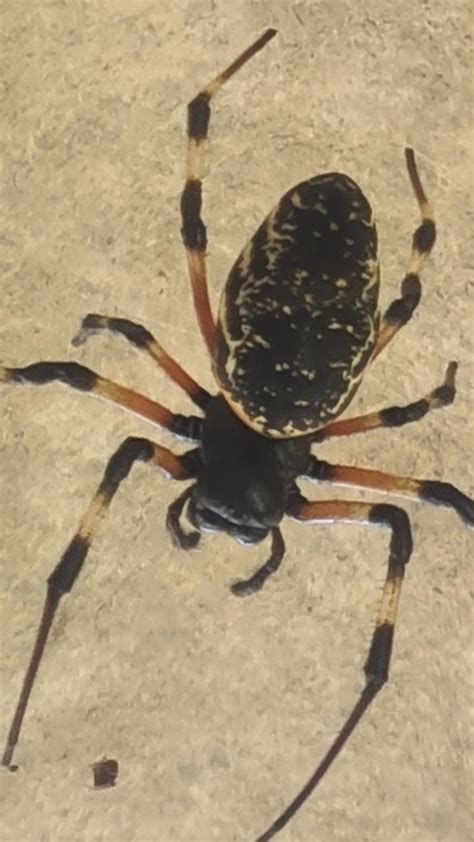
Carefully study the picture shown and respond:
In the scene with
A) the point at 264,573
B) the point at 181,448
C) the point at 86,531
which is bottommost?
the point at 181,448

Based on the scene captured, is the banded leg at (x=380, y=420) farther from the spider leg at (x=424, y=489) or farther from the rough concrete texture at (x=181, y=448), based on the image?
the rough concrete texture at (x=181, y=448)

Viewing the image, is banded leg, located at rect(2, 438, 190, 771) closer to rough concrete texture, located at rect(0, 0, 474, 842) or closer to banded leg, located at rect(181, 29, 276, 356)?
banded leg, located at rect(181, 29, 276, 356)

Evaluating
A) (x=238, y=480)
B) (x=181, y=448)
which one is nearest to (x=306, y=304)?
(x=238, y=480)

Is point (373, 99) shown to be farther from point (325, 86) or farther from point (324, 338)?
point (324, 338)

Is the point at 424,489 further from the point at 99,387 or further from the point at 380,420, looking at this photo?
the point at 99,387

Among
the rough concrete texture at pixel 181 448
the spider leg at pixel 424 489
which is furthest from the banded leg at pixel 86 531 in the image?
the rough concrete texture at pixel 181 448

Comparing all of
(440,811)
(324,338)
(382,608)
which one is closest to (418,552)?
(440,811)
